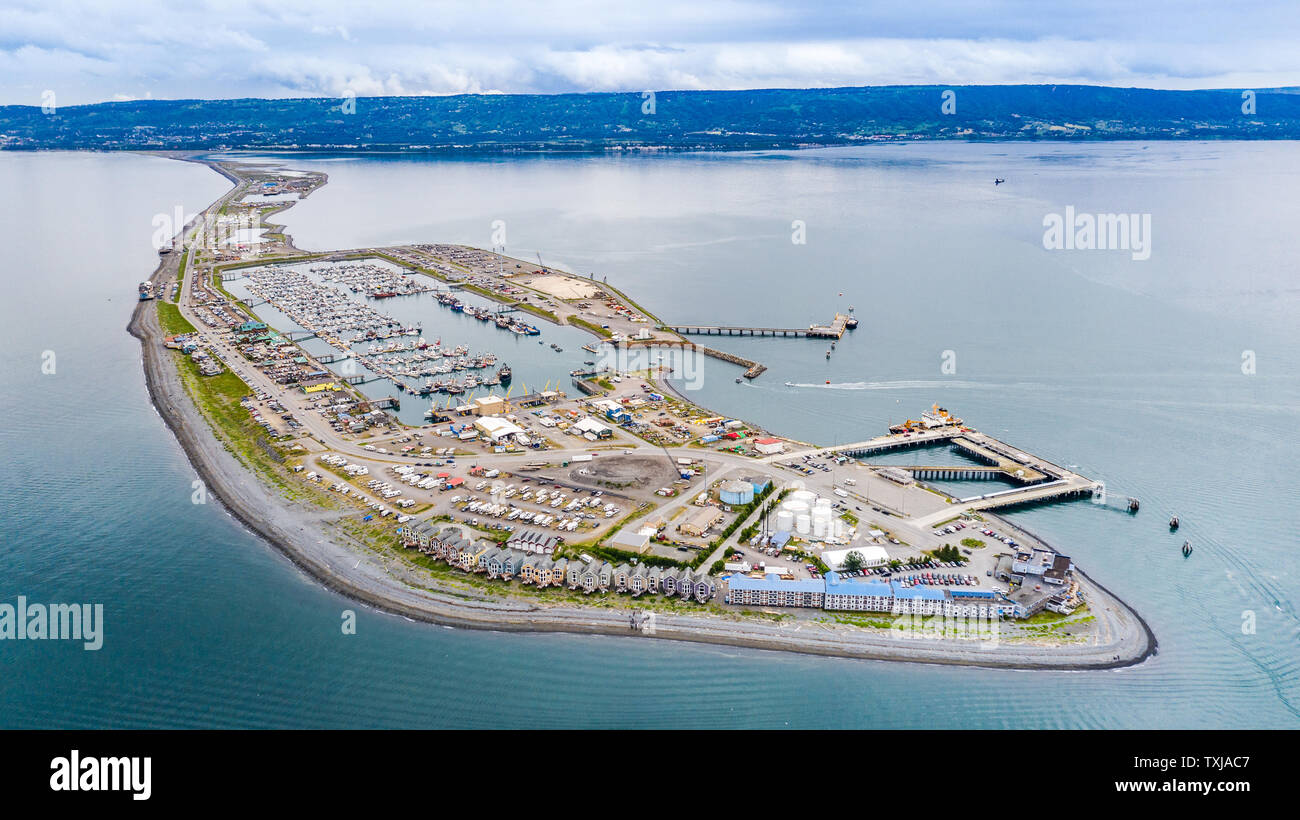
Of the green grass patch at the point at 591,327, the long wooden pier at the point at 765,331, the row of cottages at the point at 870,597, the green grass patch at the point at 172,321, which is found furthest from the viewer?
the green grass patch at the point at 591,327

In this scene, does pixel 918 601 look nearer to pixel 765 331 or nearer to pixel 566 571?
pixel 566 571

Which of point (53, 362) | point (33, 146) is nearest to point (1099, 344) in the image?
point (53, 362)

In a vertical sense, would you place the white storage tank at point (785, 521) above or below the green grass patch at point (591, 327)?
below

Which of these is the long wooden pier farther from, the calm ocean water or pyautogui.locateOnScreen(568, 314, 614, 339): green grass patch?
pyautogui.locateOnScreen(568, 314, 614, 339): green grass patch

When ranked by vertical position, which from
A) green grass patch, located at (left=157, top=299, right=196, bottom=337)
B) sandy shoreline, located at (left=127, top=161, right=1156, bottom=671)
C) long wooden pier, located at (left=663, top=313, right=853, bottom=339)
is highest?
green grass patch, located at (left=157, top=299, right=196, bottom=337)

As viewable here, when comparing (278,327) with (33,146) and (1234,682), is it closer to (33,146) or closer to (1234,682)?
(1234,682)

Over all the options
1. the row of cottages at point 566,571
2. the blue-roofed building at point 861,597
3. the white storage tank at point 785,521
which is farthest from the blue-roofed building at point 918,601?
the row of cottages at point 566,571

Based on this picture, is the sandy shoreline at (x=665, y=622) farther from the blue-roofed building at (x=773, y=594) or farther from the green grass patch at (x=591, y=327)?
the green grass patch at (x=591, y=327)

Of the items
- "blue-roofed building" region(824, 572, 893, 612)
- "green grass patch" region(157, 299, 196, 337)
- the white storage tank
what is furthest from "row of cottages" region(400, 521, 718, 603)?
"green grass patch" region(157, 299, 196, 337)
